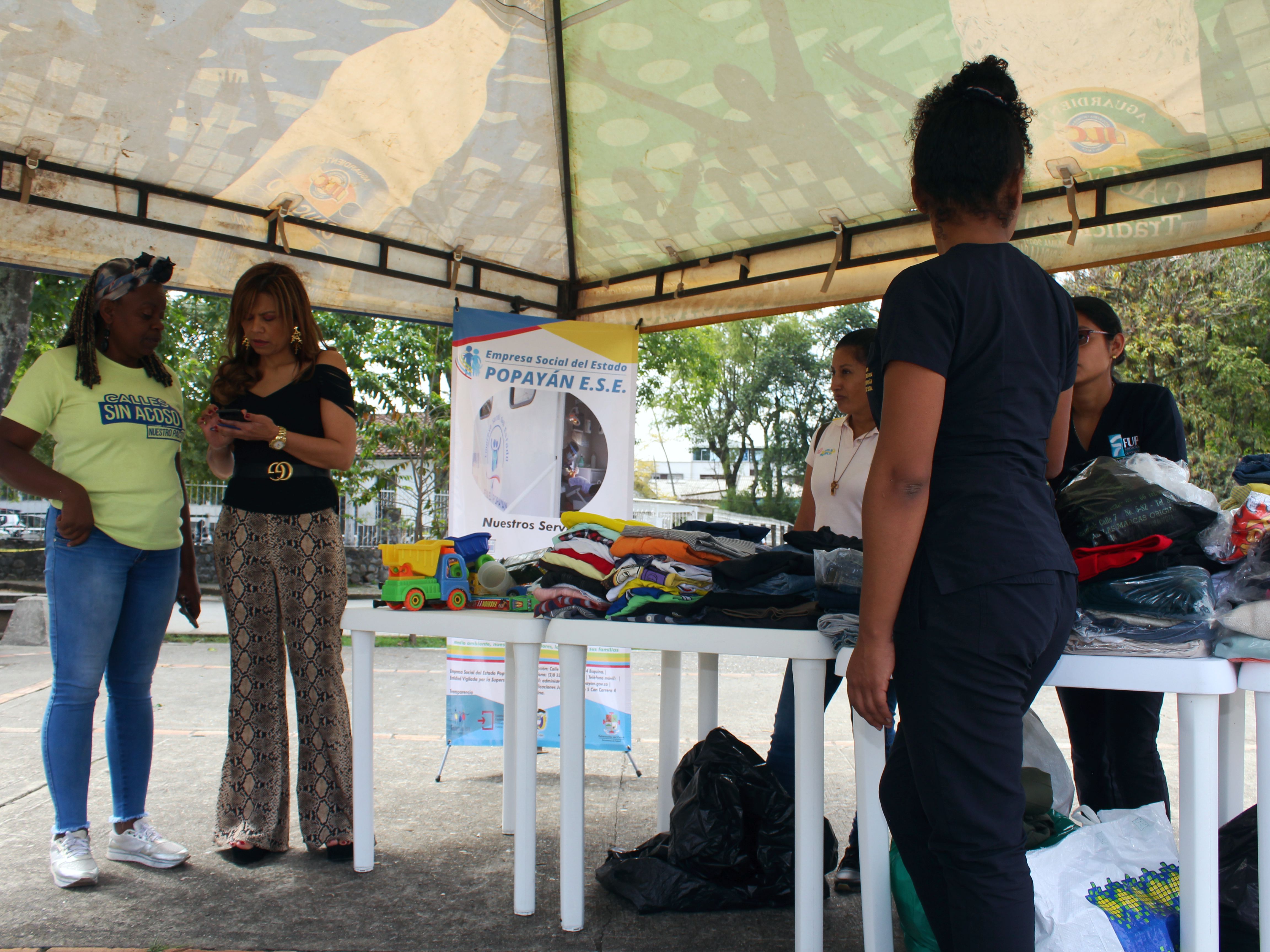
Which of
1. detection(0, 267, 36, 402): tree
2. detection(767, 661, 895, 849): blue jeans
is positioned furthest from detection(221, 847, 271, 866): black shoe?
detection(0, 267, 36, 402): tree

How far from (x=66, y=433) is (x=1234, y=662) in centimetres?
306

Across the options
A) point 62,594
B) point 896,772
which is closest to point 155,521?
point 62,594

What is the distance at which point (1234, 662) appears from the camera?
1680mm

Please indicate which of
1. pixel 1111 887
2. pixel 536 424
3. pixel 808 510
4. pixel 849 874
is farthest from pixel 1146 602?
pixel 536 424

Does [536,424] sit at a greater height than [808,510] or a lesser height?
greater

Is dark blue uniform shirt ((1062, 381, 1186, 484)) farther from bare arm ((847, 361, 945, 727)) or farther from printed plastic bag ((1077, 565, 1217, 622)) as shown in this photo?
bare arm ((847, 361, 945, 727))

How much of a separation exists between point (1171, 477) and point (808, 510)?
1414mm

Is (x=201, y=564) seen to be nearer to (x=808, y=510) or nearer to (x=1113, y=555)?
(x=808, y=510)

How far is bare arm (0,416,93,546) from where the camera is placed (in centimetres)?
250

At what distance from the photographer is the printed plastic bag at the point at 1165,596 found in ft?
5.46

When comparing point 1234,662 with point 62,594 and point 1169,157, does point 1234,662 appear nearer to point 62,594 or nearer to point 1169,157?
point 1169,157

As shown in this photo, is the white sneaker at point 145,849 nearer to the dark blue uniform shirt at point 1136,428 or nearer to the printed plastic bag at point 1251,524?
the dark blue uniform shirt at point 1136,428

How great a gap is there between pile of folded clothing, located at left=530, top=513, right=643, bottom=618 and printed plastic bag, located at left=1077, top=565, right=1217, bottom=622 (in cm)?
119

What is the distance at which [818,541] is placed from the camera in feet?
7.73
